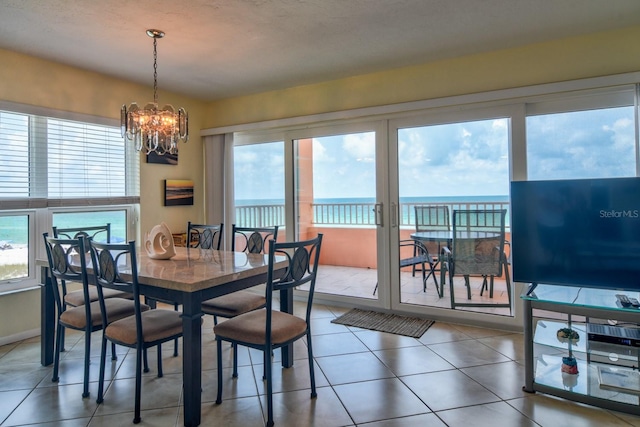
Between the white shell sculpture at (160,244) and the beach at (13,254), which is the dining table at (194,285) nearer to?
the white shell sculpture at (160,244)

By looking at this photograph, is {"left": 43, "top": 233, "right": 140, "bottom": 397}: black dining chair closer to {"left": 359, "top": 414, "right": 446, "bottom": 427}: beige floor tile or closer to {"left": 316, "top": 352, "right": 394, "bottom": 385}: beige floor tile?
{"left": 316, "top": 352, "right": 394, "bottom": 385}: beige floor tile

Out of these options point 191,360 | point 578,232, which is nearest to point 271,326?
point 191,360

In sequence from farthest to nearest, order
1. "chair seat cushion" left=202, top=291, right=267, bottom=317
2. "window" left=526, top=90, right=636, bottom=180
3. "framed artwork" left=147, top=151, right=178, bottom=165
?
1. "framed artwork" left=147, top=151, right=178, bottom=165
2. "window" left=526, top=90, right=636, bottom=180
3. "chair seat cushion" left=202, top=291, right=267, bottom=317

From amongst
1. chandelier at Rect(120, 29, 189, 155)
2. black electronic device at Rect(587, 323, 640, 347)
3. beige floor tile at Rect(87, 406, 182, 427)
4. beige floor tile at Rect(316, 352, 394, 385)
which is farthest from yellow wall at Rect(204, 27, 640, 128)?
beige floor tile at Rect(87, 406, 182, 427)

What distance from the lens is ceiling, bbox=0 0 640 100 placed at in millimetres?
2574

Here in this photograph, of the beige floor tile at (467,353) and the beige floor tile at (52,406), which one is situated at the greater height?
the beige floor tile at (467,353)

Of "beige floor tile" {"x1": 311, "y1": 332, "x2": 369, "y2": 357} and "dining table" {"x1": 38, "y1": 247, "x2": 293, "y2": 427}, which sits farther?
"beige floor tile" {"x1": 311, "y1": 332, "x2": 369, "y2": 357}

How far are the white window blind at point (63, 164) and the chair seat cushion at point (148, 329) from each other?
1.87 meters

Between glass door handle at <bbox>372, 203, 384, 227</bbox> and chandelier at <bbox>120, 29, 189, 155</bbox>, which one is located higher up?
chandelier at <bbox>120, 29, 189, 155</bbox>

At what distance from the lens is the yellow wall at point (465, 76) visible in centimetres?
301

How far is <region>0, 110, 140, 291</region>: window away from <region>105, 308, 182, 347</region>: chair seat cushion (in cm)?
178

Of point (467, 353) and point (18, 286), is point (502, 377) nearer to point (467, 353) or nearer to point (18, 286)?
point (467, 353)

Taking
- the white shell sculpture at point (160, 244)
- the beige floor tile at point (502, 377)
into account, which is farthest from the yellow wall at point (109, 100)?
the beige floor tile at point (502, 377)

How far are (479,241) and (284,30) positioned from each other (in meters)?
2.51
